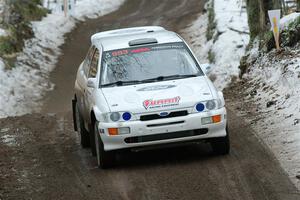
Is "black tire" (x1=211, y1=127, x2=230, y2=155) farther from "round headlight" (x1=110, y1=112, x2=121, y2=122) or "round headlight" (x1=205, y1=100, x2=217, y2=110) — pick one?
"round headlight" (x1=110, y1=112, x2=121, y2=122)

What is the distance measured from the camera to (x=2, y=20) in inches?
1072

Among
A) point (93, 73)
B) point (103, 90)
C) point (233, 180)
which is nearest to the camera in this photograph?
point (233, 180)

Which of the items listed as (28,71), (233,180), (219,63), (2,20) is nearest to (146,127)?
(233,180)

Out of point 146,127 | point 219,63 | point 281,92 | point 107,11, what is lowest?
point 107,11

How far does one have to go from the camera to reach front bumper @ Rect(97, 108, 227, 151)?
9102mm

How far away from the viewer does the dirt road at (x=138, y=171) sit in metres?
8.13

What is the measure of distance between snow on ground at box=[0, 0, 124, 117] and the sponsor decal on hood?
1075 cm

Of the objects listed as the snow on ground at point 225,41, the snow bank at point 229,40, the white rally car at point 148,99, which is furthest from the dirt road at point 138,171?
the snow on ground at point 225,41

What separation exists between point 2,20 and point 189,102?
19.3 meters

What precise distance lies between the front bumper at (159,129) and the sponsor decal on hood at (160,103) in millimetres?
186

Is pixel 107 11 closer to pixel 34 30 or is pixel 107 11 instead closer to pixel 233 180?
pixel 34 30

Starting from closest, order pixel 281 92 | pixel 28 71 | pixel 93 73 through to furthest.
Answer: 1. pixel 93 73
2. pixel 281 92
3. pixel 28 71

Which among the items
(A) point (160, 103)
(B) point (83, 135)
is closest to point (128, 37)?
(B) point (83, 135)

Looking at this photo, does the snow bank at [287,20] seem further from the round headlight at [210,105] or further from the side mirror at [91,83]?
the side mirror at [91,83]
